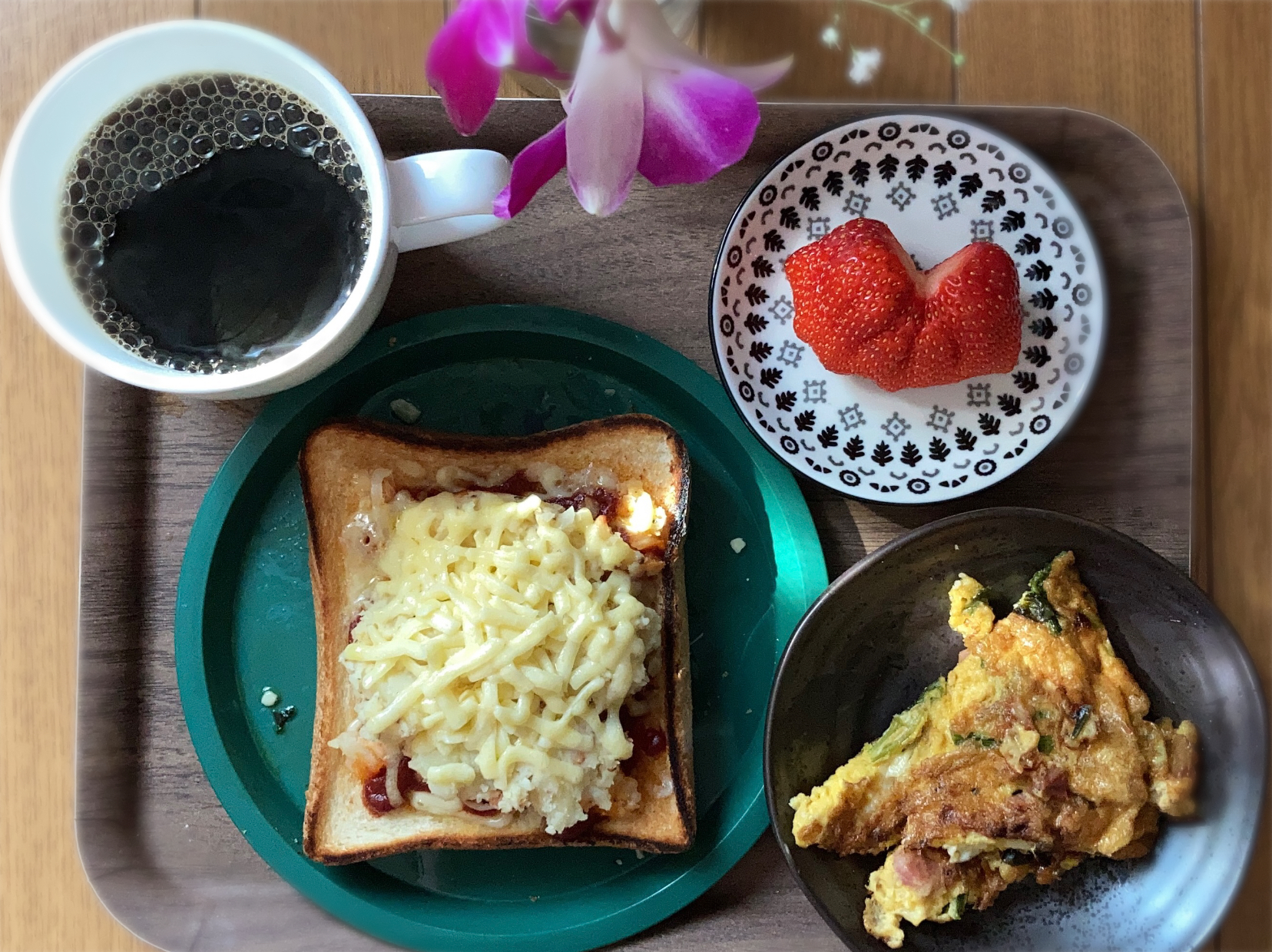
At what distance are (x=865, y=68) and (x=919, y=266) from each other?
33cm

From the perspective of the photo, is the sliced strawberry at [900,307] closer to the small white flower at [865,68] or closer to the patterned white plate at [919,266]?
the patterned white plate at [919,266]

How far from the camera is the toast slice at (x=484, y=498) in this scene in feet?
4.85

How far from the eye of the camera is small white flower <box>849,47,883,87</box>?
61.3 inches

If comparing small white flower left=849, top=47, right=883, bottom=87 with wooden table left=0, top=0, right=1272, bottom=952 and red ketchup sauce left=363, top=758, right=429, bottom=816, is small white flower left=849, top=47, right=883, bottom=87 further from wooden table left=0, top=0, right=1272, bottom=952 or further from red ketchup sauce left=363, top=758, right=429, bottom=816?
red ketchup sauce left=363, top=758, right=429, bottom=816

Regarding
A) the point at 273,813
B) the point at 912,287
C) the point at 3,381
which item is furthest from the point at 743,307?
the point at 3,381

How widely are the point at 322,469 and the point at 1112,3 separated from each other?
4.97 feet

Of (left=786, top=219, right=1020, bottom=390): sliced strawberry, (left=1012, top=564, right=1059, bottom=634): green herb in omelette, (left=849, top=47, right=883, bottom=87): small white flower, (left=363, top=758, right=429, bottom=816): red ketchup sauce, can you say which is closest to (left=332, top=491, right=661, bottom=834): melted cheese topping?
(left=363, top=758, right=429, bottom=816): red ketchup sauce

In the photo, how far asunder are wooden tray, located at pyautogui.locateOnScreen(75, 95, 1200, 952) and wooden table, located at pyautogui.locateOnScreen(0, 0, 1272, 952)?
0.42ft

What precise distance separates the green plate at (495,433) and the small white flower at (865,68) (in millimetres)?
531

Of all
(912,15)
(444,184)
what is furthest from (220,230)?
(912,15)

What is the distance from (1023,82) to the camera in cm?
168

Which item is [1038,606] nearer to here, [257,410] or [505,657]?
[505,657]

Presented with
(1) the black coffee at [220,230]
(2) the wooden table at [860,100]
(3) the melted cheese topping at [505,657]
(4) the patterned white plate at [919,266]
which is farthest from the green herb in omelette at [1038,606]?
(1) the black coffee at [220,230]

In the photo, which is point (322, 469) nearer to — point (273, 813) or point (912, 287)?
point (273, 813)
